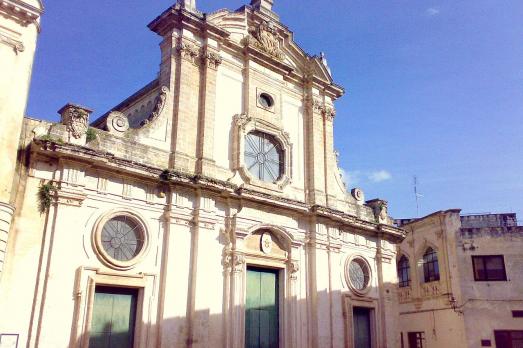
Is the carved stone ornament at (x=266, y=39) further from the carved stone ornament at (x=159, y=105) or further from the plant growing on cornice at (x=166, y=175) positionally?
the plant growing on cornice at (x=166, y=175)

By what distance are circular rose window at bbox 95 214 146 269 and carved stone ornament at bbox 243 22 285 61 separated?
291 inches

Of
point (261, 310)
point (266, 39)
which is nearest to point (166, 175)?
point (261, 310)

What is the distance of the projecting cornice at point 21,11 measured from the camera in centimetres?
1112

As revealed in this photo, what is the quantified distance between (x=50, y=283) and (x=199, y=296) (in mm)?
3647

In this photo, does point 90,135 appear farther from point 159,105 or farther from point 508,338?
point 508,338

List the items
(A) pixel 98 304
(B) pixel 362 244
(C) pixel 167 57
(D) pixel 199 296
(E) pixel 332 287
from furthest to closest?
(B) pixel 362 244 → (E) pixel 332 287 → (C) pixel 167 57 → (D) pixel 199 296 → (A) pixel 98 304

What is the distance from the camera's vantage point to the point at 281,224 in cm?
1573

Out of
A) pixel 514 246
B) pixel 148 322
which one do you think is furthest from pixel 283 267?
pixel 514 246

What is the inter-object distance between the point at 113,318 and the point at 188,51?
24.8 ft

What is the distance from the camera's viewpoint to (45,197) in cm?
1147

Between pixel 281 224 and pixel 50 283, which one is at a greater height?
pixel 281 224

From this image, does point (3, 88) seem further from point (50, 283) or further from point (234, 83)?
point (234, 83)

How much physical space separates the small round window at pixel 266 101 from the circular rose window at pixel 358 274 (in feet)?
18.5

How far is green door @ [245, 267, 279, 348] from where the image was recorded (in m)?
14.5
